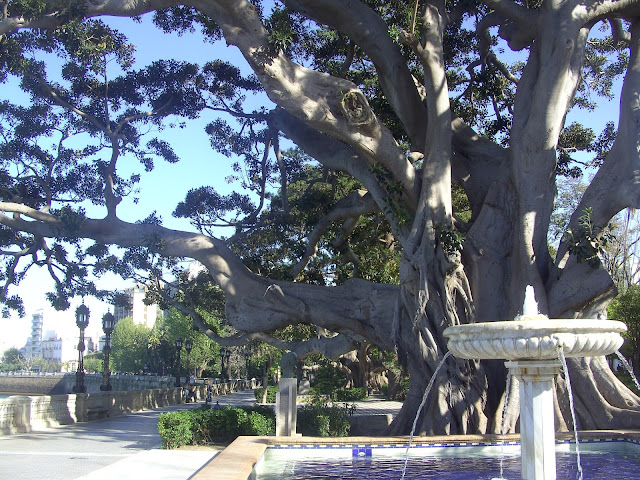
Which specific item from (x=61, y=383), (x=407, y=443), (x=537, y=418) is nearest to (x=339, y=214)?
(x=407, y=443)

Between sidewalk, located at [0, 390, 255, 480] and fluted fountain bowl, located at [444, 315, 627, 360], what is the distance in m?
5.34

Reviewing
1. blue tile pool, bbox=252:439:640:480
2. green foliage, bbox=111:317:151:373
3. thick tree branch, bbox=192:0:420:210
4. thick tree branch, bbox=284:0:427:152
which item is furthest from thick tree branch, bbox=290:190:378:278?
green foliage, bbox=111:317:151:373

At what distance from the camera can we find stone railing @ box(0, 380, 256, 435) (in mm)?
15438

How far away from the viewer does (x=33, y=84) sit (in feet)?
55.0

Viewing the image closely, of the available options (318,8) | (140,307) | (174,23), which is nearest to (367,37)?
(318,8)

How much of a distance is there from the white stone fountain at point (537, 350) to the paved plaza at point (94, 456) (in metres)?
4.88

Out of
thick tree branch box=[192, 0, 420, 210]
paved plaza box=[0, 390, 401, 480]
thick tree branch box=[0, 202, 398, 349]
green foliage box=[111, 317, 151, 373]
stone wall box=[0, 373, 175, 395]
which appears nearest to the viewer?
paved plaza box=[0, 390, 401, 480]

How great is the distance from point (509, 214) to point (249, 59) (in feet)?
20.4

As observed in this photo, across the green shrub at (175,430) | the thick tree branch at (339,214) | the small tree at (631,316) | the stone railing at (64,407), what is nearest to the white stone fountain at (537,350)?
the green shrub at (175,430)

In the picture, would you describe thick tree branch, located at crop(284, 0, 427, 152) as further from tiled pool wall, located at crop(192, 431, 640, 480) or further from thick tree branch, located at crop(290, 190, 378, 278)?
tiled pool wall, located at crop(192, 431, 640, 480)

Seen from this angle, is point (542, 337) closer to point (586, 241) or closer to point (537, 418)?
point (537, 418)

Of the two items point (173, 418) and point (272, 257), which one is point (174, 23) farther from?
point (173, 418)

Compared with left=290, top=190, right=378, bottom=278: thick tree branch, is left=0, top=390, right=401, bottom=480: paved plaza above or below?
below

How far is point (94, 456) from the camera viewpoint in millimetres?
11719
